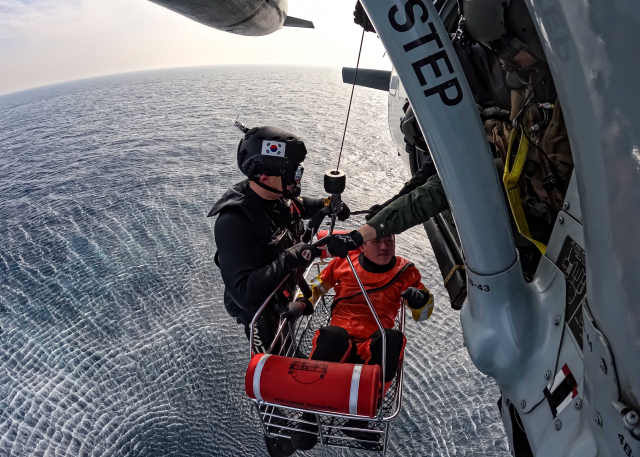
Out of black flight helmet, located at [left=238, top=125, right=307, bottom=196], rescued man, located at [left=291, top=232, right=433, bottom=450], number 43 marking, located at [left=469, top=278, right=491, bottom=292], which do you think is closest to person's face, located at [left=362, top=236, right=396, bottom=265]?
rescued man, located at [left=291, top=232, right=433, bottom=450]

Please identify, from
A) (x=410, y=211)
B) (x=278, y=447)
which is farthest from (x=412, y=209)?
(x=278, y=447)

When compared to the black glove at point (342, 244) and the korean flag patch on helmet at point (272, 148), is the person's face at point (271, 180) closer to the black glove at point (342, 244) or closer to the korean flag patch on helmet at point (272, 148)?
the korean flag patch on helmet at point (272, 148)

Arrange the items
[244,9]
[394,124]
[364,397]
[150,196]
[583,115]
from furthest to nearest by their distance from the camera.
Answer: [150,196], [394,124], [244,9], [364,397], [583,115]

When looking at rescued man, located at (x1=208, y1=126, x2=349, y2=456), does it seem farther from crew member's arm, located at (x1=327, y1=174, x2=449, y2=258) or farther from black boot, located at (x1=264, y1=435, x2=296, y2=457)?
crew member's arm, located at (x1=327, y1=174, x2=449, y2=258)

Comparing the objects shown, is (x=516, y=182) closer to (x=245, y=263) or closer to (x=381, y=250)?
(x=381, y=250)

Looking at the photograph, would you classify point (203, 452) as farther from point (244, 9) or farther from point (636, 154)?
point (244, 9)

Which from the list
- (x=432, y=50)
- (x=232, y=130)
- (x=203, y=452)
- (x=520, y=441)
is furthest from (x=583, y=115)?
(x=232, y=130)
